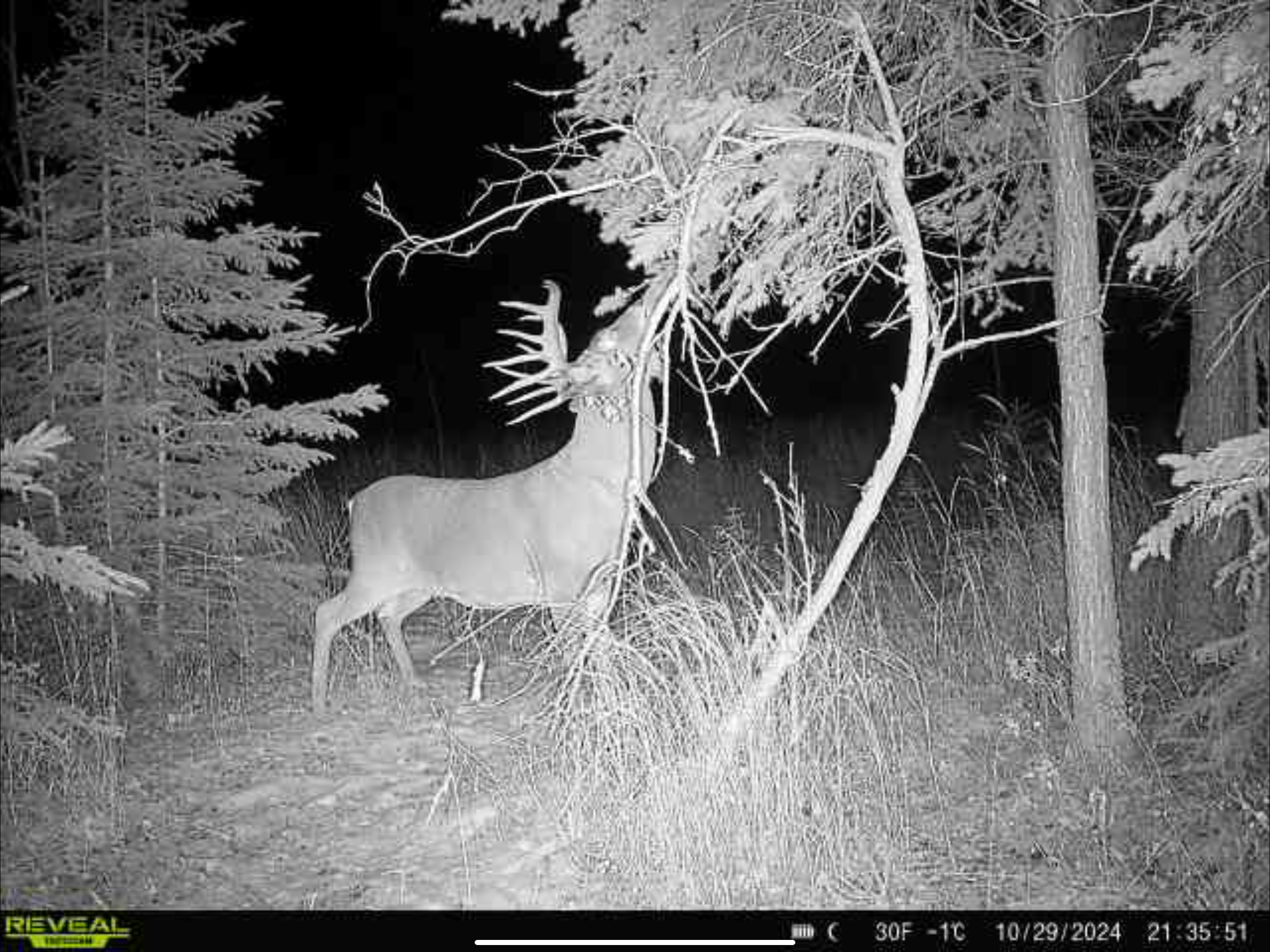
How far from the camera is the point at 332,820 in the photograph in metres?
5.09

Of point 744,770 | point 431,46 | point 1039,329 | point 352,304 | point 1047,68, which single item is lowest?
point 744,770

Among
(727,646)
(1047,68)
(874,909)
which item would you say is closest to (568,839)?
(874,909)

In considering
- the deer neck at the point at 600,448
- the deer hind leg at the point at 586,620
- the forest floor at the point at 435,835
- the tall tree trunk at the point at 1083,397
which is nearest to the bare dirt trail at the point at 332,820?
the forest floor at the point at 435,835

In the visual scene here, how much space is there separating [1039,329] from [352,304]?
1103 inches

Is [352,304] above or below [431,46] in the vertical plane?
below

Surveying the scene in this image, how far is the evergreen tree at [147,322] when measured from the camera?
6926 mm

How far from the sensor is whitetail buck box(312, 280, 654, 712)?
6184 mm

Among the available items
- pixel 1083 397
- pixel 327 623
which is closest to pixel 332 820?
pixel 327 623

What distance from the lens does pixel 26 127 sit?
279 inches

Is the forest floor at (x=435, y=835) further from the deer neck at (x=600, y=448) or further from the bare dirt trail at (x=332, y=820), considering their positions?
the deer neck at (x=600, y=448)

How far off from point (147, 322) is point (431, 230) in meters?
23.7

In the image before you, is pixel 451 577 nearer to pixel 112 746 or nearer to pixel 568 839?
pixel 112 746
